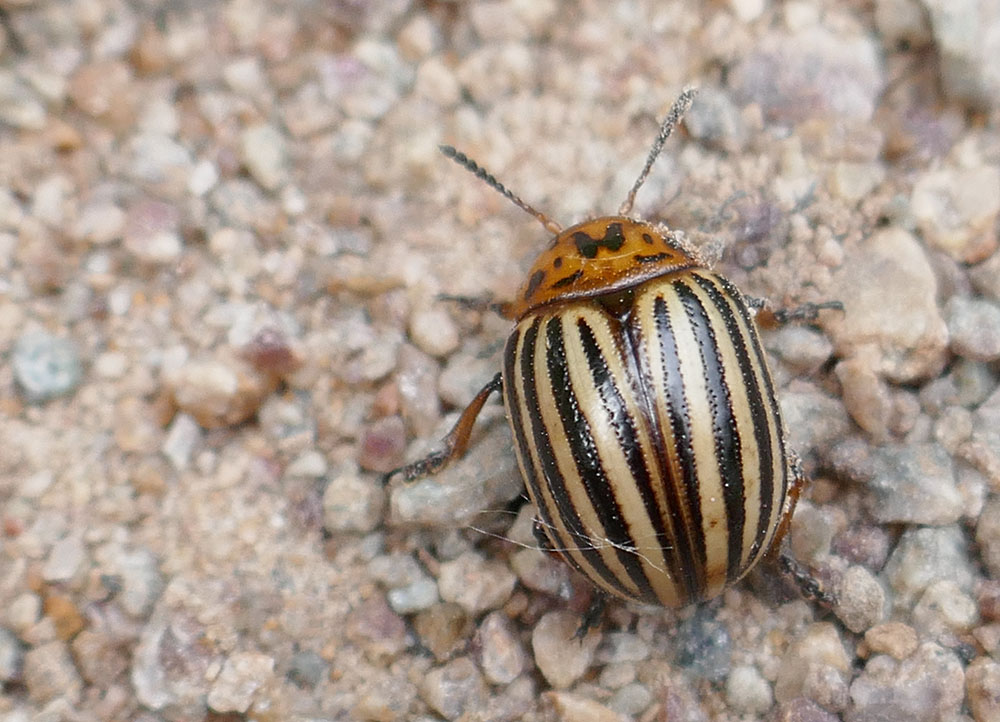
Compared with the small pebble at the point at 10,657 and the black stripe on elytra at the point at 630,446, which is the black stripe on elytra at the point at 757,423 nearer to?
the black stripe on elytra at the point at 630,446

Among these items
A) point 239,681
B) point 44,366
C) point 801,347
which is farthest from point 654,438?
point 44,366

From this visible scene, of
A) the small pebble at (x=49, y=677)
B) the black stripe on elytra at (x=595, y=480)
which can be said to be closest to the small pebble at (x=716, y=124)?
the black stripe on elytra at (x=595, y=480)

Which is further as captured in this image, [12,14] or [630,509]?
[12,14]

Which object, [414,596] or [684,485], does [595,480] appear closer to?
[684,485]

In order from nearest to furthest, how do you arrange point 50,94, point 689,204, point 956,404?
1. point 956,404
2. point 689,204
3. point 50,94

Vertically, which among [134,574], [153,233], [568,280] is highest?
[568,280]

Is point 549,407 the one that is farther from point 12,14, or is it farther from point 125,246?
point 12,14

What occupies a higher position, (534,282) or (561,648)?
(534,282)

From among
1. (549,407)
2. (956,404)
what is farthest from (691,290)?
(956,404)
